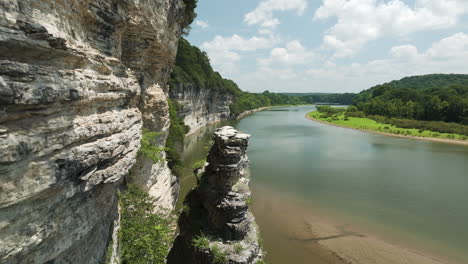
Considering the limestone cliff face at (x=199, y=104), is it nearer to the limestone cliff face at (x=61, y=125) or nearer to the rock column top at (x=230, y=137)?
the rock column top at (x=230, y=137)

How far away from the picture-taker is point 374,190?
2261 centimetres

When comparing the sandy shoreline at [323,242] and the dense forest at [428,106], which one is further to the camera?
the dense forest at [428,106]

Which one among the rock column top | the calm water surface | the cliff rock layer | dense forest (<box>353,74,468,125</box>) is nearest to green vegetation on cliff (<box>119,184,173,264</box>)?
the cliff rock layer

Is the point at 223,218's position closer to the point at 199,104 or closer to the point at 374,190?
the point at 374,190

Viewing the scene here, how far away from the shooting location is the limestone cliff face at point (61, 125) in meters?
3.99

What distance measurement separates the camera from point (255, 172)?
86.9 ft

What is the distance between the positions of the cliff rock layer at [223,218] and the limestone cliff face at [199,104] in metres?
29.4

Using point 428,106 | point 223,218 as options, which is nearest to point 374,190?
point 223,218

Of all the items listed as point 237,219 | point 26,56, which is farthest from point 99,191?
point 237,219

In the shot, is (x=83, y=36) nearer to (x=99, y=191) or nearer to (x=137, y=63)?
(x=99, y=191)

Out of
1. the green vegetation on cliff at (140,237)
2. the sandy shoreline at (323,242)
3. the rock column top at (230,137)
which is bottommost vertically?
the sandy shoreline at (323,242)

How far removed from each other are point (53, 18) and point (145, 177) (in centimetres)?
851

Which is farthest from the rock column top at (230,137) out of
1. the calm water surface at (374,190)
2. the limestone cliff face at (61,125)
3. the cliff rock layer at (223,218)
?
the calm water surface at (374,190)

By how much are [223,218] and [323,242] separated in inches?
342
